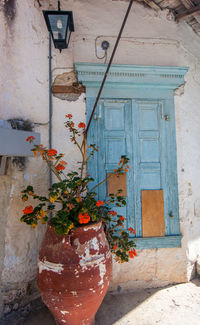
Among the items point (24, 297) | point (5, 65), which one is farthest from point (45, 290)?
point (5, 65)

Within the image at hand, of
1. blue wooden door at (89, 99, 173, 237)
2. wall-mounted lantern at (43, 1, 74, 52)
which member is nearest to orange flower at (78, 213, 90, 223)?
blue wooden door at (89, 99, 173, 237)

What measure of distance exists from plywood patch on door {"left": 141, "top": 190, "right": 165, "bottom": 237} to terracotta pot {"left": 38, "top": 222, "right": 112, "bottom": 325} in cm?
86

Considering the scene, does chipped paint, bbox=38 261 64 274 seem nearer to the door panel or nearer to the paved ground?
the paved ground

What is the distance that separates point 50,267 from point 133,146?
61.5 inches

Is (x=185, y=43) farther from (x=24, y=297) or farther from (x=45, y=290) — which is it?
(x=24, y=297)

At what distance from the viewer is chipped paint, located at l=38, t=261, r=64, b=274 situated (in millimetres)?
1642

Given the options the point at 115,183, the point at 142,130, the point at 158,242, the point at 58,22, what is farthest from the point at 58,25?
the point at 158,242

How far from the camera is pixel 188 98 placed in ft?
9.00

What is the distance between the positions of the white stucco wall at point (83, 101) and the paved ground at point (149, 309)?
0.45ft

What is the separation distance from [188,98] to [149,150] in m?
0.92

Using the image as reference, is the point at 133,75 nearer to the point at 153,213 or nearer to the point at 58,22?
the point at 58,22

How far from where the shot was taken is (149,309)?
83.7 inches

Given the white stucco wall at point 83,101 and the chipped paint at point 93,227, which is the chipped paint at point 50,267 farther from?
the white stucco wall at point 83,101

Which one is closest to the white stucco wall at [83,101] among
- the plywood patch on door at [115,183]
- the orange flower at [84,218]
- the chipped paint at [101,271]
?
the plywood patch on door at [115,183]
